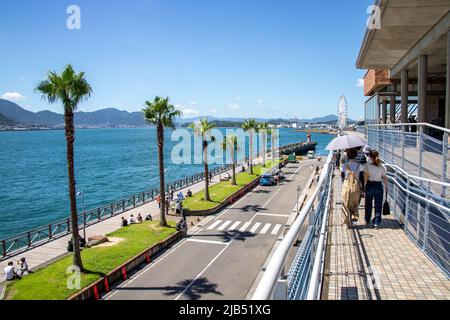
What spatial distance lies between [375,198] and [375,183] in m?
0.41

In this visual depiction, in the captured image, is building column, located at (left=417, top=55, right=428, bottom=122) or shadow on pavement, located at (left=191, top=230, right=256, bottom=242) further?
shadow on pavement, located at (left=191, top=230, right=256, bottom=242)

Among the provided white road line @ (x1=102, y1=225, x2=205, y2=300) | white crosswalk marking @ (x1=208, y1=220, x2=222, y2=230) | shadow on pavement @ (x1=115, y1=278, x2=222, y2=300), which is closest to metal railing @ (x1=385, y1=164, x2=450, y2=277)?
shadow on pavement @ (x1=115, y1=278, x2=222, y2=300)

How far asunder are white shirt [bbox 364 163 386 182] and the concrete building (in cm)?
805

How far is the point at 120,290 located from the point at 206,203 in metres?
19.4

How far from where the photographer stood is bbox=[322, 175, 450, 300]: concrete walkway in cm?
533

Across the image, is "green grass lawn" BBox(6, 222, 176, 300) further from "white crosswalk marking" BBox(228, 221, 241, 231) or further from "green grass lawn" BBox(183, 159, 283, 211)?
"green grass lawn" BBox(183, 159, 283, 211)

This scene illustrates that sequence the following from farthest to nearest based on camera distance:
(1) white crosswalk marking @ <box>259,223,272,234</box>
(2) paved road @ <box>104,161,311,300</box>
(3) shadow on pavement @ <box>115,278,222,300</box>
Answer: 1. (1) white crosswalk marking @ <box>259,223,272,234</box>
2. (2) paved road @ <box>104,161,311,300</box>
3. (3) shadow on pavement @ <box>115,278,222,300</box>

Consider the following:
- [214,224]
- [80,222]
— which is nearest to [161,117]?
[214,224]

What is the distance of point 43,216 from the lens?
50.8 meters

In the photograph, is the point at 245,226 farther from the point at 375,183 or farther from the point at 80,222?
the point at 375,183

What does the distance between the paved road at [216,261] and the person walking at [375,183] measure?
10880 millimetres

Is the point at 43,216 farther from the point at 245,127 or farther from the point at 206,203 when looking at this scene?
the point at 245,127

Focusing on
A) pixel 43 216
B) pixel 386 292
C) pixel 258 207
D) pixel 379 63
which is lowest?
pixel 43 216
